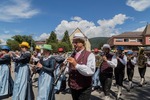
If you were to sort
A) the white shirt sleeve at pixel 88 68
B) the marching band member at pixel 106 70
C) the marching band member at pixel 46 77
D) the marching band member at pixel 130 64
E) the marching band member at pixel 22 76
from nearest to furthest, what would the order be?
the white shirt sleeve at pixel 88 68
the marching band member at pixel 46 77
the marching band member at pixel 22 76
the marching band member at pixel 106 70
the marching band member at pixel 130 64

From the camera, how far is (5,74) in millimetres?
8578

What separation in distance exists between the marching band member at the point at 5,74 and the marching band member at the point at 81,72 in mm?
4609

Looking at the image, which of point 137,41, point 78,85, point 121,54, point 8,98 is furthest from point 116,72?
point 137,41

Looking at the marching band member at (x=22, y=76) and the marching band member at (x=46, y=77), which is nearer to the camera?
the marching band member at (x=46, y=77)

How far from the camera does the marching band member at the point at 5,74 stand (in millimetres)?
8305

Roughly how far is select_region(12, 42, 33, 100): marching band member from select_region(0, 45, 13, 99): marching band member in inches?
68.7

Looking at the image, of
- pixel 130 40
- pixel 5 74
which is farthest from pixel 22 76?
pixel 130 40

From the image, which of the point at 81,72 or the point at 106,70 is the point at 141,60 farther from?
the point at 81,72

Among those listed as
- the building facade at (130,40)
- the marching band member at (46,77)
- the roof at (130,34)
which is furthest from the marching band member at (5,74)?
the roof at (130,34)

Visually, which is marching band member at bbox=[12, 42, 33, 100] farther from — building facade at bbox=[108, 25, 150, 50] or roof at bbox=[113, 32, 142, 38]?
roof at bbox=[113, 32, 142, 38]

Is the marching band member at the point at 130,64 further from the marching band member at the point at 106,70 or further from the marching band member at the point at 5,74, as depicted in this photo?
the marching band member at the point at 5,74

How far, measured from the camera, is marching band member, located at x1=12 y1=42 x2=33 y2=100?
21.3 ft

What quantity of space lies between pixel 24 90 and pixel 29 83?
0.28 meters

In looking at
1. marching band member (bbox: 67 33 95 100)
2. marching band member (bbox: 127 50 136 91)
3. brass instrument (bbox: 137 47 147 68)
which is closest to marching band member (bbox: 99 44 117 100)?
marching band member (bbox: 67 33 95 100)
